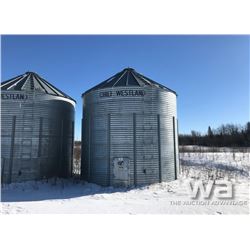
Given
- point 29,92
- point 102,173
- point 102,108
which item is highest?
point 29,92

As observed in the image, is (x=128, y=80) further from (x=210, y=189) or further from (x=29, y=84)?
(x=210, y=189)

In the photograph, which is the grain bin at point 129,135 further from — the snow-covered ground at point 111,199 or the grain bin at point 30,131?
the grain bin at point 30,131

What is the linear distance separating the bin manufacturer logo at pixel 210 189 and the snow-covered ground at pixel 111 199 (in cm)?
33

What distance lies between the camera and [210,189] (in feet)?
47.3

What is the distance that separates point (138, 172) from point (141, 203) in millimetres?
3536

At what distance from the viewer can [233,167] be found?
75.9 feet

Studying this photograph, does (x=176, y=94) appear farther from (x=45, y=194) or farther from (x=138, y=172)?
(x=45, y=194)

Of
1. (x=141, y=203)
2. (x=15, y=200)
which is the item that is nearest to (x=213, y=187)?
(x=141, y=203)

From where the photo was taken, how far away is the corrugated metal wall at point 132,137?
15.1 metres

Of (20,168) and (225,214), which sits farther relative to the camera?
(20,168)

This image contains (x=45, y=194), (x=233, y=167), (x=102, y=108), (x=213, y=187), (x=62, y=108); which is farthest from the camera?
(x=233, y=167)

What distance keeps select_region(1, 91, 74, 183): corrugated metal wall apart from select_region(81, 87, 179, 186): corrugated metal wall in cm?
247

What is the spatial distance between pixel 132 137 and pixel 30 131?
21.7 ft

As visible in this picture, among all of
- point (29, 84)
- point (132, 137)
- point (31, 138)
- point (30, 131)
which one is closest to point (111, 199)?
point (132, 137)
